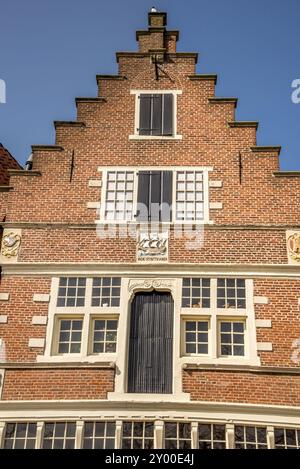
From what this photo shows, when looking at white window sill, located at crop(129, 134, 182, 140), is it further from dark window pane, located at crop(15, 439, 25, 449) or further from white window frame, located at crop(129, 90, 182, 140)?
dark window pane, located at crop(15, 439, 25, 449)

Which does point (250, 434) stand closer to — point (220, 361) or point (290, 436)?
point (290, 436)

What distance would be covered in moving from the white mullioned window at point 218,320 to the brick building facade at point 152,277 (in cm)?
4

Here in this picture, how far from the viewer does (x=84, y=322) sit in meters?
14.5

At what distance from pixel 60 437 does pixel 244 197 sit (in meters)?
7.66

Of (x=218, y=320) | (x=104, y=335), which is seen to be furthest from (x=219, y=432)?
(x=104, y=335)

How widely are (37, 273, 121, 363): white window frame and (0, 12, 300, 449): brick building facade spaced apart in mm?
36

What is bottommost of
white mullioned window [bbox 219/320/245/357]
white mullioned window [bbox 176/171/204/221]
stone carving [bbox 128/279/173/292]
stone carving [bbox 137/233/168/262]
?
white mullioned window [bbox 219/320/245/357]

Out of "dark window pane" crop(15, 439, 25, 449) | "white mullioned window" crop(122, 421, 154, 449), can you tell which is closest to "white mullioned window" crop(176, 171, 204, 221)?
"white mullioned window" crop(122, 421, 154, 449)

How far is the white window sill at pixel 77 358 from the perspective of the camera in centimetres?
1395

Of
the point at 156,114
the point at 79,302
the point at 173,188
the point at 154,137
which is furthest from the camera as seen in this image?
the point at 156,114

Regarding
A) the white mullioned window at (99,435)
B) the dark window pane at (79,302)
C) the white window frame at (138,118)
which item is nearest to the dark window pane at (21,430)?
the white mullioned window at (99,435)

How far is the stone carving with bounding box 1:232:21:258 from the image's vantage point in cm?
1541

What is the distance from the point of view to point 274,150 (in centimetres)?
1638

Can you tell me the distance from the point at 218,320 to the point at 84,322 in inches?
130
